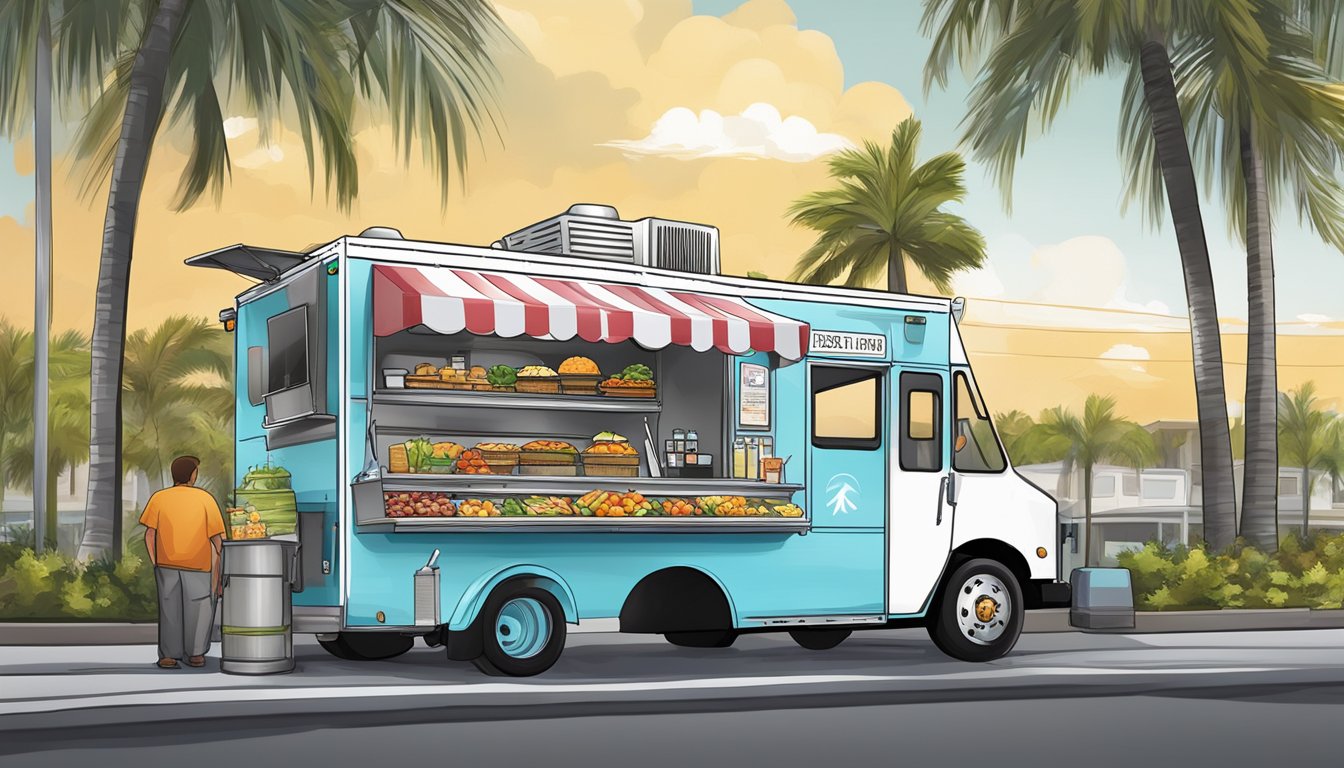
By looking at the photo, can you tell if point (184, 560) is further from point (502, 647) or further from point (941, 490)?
point (941, 490)

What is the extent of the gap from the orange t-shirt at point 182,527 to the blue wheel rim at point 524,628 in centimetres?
245

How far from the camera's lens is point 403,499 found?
37.8 ft

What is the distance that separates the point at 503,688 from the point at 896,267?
26.5 metres

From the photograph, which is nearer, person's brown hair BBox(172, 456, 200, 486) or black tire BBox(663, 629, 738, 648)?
person's brown hair BBox(172, 456, 200, 486)

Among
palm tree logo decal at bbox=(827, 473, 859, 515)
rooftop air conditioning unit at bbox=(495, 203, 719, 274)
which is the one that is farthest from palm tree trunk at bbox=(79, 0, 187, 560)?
palm tree logo decal at bbox=(827, 473, 859, 515)

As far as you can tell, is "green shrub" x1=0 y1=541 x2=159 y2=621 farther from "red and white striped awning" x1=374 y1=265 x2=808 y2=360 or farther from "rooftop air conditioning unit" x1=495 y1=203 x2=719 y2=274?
"red and white striped awning" x1=374 y1=265 x2=808 y2=360

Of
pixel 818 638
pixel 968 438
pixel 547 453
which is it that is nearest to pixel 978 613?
pixel 968 438

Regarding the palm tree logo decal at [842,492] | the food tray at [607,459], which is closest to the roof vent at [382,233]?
the food tray at [607,459]

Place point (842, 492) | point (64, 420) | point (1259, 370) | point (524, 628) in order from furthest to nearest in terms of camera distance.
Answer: point (64, 420) → point (1259, 370) → point (842, 492) → point (524, 628)

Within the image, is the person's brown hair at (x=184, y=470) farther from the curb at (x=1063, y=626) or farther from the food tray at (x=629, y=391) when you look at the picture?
the food tray at (x=629, y=391)

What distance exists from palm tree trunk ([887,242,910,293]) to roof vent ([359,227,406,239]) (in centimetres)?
2488

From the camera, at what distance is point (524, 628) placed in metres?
12.3

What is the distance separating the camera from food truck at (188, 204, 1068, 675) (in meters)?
11.7

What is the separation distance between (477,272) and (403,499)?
1.90 meters
